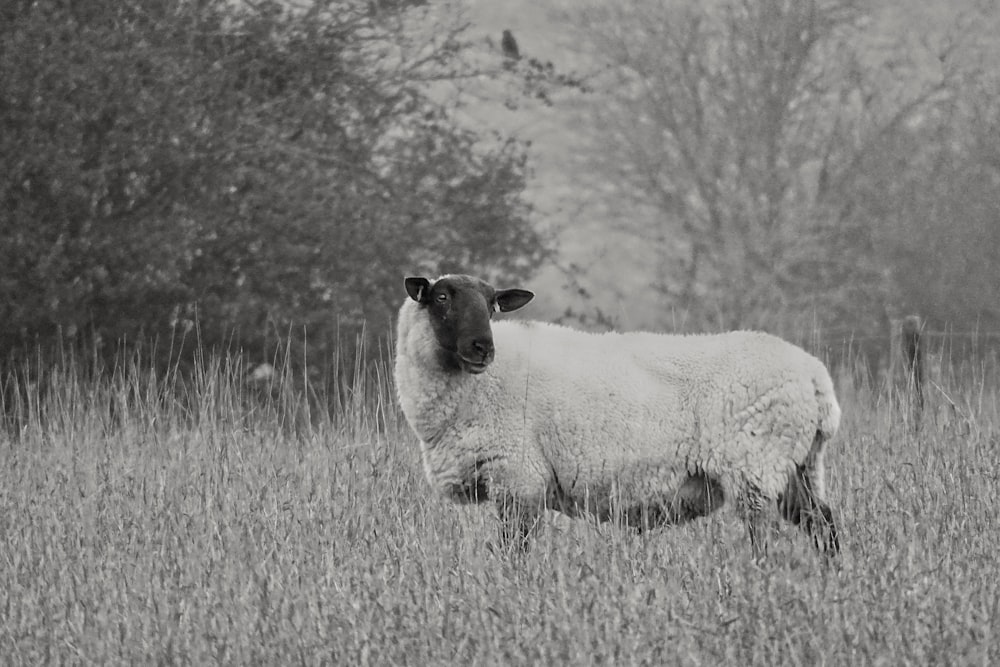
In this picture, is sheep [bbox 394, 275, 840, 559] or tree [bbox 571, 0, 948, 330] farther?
tree [bbox 571, 0, 948, 330]

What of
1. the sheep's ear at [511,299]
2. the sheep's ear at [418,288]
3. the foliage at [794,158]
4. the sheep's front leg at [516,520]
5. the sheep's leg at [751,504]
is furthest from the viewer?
the foliage at [794,158]

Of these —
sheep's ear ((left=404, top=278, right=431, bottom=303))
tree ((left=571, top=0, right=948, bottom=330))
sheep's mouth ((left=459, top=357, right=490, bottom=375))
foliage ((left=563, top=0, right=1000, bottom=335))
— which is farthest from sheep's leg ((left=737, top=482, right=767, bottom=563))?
tree ((left=571, top=0, right=948, bottom=330))

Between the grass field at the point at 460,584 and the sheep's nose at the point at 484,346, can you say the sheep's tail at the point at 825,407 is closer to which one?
the grass field at the point at 460,584

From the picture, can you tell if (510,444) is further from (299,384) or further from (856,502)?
(299,384)

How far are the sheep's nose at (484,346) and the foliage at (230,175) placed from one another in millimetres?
6569

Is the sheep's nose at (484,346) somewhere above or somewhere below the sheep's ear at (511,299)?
below

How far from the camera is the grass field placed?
3754 millimetres

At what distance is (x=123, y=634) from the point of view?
4250mm

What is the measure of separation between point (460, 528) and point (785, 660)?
83.1 inches

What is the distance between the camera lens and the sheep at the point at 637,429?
5.85 m

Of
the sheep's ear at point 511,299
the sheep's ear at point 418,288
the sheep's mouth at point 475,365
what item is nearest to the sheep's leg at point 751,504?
the sheep's mouth at point 475,365

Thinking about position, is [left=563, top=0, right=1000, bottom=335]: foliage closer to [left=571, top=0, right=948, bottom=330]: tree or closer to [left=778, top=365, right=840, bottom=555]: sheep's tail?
[left=571, top=0, right=948, bottom=330]: tree

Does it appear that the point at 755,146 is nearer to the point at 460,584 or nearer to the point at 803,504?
the point at 803,504

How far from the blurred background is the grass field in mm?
3105
